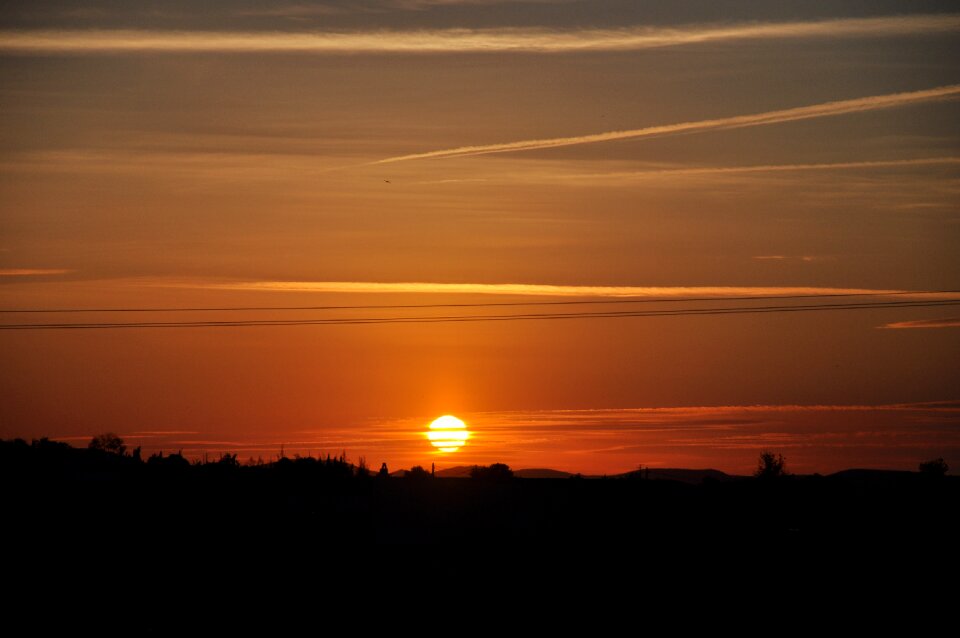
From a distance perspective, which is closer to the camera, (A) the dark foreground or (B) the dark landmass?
(A) the dark foreground

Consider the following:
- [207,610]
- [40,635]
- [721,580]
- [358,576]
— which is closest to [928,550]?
[721,580]

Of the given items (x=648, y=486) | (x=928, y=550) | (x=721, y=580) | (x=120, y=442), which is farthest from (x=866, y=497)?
(x=120, y=442)

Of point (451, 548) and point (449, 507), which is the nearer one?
point (451, 548)

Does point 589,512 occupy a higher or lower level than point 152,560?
higher

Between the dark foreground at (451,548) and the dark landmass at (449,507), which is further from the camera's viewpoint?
the dark landmass at (449,507)

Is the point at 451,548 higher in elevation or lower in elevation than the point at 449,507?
lower

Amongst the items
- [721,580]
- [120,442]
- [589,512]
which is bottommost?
[721,580]

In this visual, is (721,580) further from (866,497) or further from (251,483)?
(251,483)

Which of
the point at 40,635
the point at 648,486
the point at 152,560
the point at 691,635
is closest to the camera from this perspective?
the point at 40,635

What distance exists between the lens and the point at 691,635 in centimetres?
3634

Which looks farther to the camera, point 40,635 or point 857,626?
point 857,626

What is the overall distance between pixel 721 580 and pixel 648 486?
102 feet

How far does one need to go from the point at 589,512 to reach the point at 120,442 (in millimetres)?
107129

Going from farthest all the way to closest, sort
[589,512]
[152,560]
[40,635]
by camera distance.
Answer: [589,512] → [152,560] → [40,635]
